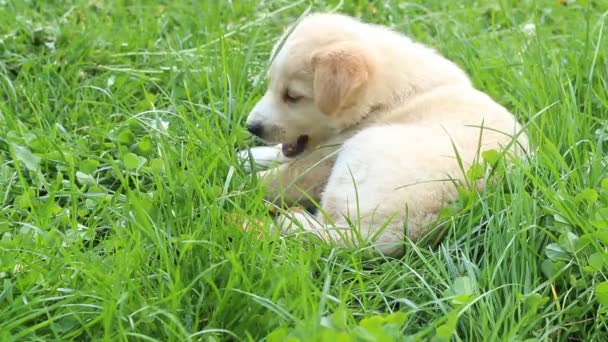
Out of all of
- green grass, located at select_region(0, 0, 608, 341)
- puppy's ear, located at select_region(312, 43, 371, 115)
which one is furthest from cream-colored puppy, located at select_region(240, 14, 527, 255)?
green grass, located at select_region(0, 0, 608, 341)

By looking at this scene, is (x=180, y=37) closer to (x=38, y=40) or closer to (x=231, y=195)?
(x=38, y=40)

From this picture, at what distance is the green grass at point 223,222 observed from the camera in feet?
7.93

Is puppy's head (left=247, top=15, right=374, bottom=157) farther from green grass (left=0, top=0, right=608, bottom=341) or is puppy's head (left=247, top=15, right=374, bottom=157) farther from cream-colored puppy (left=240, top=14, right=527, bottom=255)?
green grass (left=0, top=0, right=608, bottom=341)

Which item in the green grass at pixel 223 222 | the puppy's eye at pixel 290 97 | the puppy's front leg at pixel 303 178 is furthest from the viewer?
the puppy's eye at pixel 290 97

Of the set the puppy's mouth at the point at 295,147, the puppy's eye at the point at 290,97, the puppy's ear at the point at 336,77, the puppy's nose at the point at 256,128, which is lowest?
the puppy's mouth at the point at 295,147

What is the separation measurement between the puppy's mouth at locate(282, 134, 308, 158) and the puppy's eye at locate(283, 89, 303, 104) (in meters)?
0.19

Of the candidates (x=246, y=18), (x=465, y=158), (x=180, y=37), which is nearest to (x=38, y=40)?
(x=180, y=37)

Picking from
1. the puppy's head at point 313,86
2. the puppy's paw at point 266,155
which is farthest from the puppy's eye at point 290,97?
the puppy's paw at point 266,155

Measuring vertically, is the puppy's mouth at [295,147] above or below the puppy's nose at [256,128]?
below

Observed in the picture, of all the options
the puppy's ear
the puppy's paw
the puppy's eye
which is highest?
the puppy's ear

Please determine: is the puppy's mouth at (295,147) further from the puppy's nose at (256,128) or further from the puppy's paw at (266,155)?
the puppy's nose at (256,128)

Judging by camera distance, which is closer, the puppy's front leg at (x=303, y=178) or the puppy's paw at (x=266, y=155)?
the puppy's front leg at (x=303, y=178)

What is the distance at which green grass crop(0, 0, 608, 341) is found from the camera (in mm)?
2418

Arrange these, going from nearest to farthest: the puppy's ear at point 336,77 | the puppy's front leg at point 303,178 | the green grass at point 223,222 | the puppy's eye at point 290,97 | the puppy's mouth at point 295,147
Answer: the green grass at point 223,222 < the puppy's ear at point 336,77 < the puppy's front leg at point 303,178 < the puppy's eye at point 290,97 < the puppy's mouth at point 295,147
